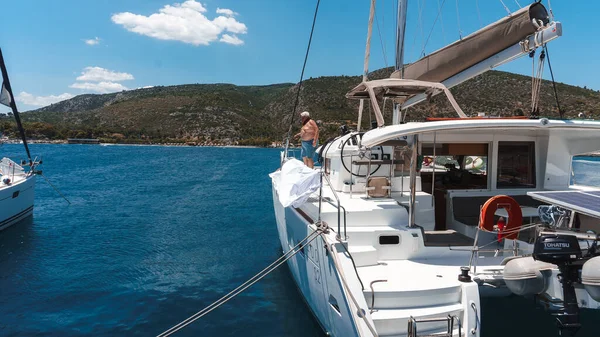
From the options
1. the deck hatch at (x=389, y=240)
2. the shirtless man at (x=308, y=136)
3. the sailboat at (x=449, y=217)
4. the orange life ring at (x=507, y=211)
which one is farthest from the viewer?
the shirtless man at (x=308, y=136)

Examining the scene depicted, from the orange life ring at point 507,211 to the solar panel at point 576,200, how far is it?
2.28 feet

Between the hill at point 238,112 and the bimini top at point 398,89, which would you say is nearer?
the bimini top at point 398,89

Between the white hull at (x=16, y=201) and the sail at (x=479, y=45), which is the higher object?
the sail at (x=479, y=45)

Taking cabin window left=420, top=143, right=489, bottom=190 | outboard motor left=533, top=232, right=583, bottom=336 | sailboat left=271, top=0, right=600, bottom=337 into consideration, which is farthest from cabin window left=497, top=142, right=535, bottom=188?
→ outboard motor left=533, top=232, right=583, bottom=336

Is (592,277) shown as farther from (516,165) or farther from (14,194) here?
(14,194)

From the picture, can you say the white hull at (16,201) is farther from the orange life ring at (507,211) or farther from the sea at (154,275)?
the orange life ring at (507,211)

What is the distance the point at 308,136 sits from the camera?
9367 mm

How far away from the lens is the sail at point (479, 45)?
648 cm

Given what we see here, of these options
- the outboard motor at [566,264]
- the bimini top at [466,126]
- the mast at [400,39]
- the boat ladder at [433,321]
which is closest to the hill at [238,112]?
the mast at [400,39]

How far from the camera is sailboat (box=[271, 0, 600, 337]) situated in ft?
14.0

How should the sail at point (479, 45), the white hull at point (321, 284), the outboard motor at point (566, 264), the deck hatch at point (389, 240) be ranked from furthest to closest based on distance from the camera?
1. the sail at point (479, 45)
2. the deck hatch at point (389, 240)
3. the white hull at point (321, 284)
4. the outboard motor at point (566, 264)

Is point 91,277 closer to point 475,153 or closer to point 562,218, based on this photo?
point 475,153

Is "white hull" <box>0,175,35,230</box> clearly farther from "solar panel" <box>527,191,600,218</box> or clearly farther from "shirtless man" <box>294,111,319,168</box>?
"solar panel" <box>527,191,600,218</box>

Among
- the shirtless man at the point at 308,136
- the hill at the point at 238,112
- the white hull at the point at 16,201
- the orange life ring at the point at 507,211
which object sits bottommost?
the white hull at the point at 16,201
